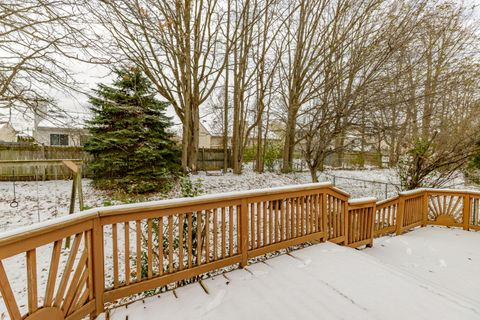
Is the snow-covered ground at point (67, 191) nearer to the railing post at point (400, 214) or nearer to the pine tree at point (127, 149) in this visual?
the pine tree at point (127, 149)

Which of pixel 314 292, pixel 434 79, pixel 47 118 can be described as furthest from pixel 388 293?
pixel 434 79

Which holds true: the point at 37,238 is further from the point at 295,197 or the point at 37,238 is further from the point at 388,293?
the point at 388,293

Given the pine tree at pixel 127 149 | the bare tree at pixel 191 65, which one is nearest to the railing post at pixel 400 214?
the bare tree at pixel 191 65

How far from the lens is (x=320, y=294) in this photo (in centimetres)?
240

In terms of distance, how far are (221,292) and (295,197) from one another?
1.54 metres

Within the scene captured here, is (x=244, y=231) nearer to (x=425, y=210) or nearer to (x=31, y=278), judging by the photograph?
(x=31, y=278)

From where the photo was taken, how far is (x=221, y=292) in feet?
7.93

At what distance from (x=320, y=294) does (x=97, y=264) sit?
2.09 m

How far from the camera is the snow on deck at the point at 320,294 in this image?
2119 millimetres

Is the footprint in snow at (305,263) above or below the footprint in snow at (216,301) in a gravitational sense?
above

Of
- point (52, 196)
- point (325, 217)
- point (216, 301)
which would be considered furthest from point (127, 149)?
point (216, 301)

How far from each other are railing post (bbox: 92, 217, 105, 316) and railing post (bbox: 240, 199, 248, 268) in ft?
4.84

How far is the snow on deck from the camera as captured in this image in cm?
212

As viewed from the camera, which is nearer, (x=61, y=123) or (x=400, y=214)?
(x=61, y=123)
